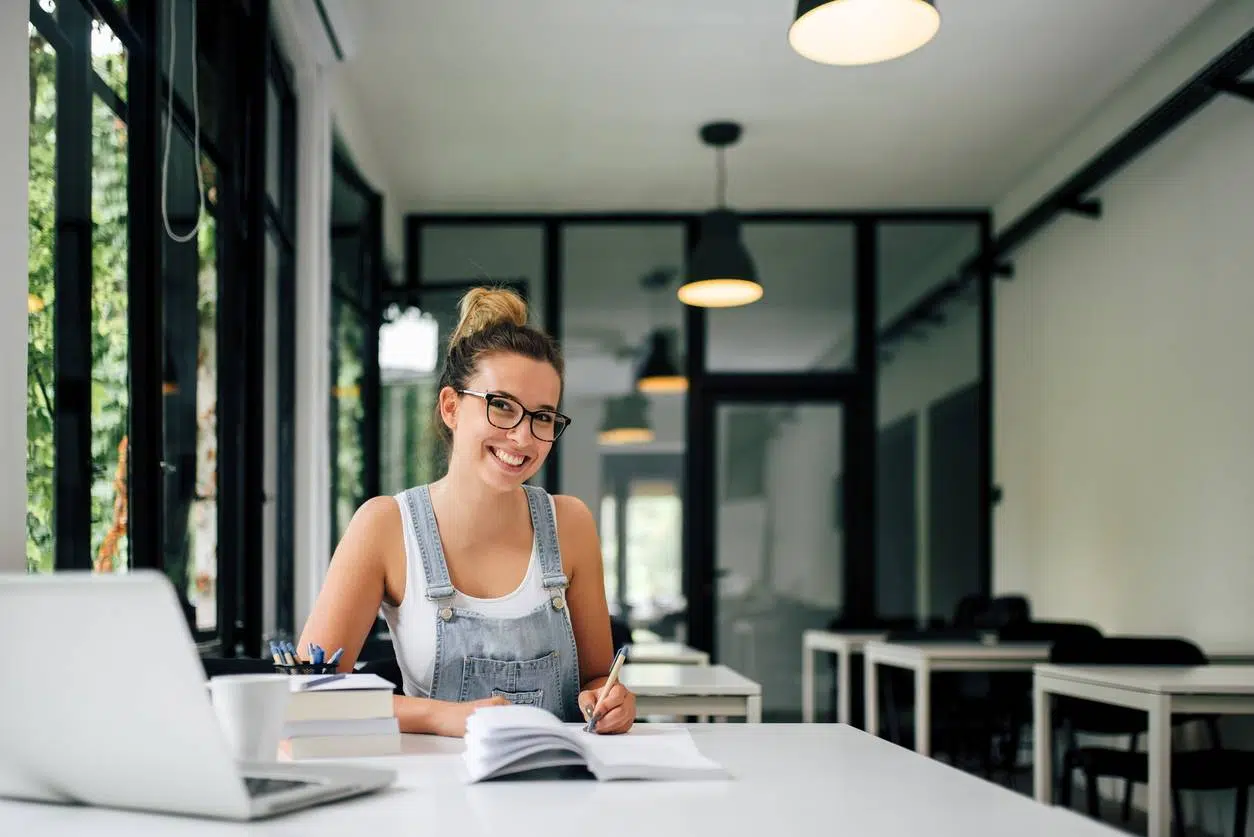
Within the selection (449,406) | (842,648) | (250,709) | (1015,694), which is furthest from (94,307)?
(842,648)

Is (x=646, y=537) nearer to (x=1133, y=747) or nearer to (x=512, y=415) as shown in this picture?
(x=1133, y=747)

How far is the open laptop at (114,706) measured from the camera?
102cm

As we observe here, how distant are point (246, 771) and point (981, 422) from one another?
23.6 feet

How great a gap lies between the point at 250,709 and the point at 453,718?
452 millimetres

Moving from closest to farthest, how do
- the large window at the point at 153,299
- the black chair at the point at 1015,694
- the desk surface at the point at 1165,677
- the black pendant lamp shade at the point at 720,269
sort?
1. the large window at the point at 153,299
2. the desk surface at the point at 1165,677
3. the black chair at the point at 1015,694
4. the black pendant lamp shade at the point at 720,269

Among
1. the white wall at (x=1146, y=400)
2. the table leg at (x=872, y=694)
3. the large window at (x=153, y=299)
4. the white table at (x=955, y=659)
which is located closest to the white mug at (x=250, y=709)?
the large window at (x=153, y=299)

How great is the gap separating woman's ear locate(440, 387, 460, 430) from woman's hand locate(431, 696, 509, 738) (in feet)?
2.05

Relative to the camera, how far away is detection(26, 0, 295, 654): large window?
2414 mm

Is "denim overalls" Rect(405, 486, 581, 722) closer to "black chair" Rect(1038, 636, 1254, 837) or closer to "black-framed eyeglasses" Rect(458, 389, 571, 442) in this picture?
"black-framed eyeglasses" Rect(458, 389, 571, 442)

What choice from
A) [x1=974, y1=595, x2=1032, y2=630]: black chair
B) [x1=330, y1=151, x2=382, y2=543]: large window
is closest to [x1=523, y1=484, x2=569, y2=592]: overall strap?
[x1=330, y1=151, x2=382, y2=543]: large window

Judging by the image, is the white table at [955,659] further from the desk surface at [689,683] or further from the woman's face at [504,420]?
the woman's face at [504,420]

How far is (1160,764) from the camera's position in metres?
3.48

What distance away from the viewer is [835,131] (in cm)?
636

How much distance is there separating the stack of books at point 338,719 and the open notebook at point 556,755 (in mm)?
169
